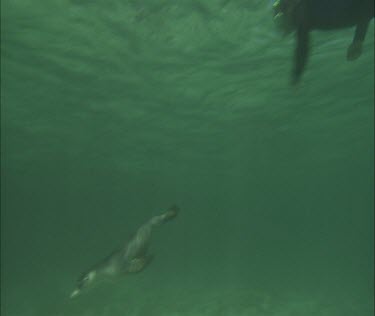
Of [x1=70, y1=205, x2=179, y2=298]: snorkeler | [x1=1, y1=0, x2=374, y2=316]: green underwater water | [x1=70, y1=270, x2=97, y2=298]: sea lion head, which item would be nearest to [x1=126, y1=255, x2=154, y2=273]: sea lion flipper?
[x1=70, y1=205, x2=179, y2=298]: snorkeler

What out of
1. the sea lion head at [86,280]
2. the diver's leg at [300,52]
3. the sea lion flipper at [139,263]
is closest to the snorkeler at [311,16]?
the diver's leg at [300,52]

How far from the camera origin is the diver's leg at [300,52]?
3.38 metres

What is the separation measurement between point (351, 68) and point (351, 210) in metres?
107

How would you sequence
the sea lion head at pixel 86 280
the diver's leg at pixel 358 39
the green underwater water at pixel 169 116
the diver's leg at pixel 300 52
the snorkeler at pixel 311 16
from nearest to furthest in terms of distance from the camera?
the snorkeler at pixel 311 16 → the diver's leg at pixel 300 52 → the diver's leg at pixel 358 39 → the sea lion head at pixel 86 280 → the green underwater water at pixel 169 116

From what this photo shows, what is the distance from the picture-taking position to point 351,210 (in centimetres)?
12244

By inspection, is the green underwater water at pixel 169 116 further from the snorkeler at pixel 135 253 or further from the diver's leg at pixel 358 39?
the snorkeler at pixel 135 253

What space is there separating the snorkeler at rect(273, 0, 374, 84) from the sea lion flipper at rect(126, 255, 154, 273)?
3.05 meters

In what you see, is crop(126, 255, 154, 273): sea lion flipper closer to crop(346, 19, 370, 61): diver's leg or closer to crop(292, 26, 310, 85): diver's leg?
crop(292, 26, 310, 85): diver's leg

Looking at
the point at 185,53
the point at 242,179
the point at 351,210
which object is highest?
the point at 185,53

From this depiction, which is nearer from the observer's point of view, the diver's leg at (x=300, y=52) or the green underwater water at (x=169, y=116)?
the diver's leg at (x=300, y=52)

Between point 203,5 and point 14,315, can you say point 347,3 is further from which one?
point 14,315

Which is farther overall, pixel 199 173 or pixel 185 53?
pixel 199 173

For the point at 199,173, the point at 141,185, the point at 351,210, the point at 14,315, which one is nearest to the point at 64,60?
the point at 14,315

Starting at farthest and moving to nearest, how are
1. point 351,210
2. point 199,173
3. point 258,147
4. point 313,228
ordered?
point 313,228
point 351,210
point 199,173
point 258,147
